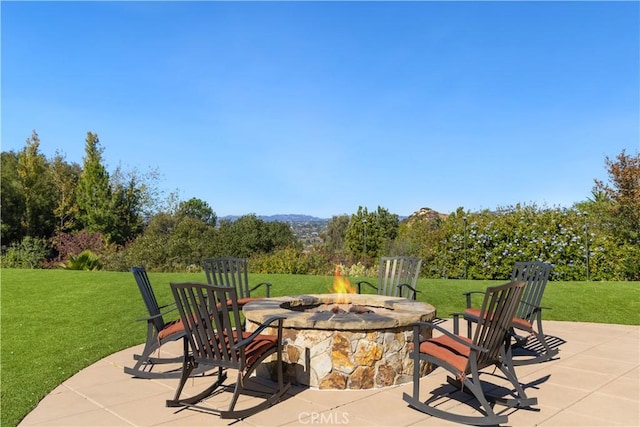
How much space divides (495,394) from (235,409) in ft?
7.27

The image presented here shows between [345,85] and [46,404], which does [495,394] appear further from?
[345,85]

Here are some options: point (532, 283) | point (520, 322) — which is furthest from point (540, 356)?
point (532, 283)

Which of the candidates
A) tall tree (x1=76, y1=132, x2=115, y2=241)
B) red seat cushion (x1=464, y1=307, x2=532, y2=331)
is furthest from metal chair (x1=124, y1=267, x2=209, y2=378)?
tall tree (x1=76, y1=132, x2=115, y2=241)

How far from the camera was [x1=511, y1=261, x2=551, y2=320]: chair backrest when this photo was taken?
16.5 ft

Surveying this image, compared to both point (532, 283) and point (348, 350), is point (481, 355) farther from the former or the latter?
point (532, 283)

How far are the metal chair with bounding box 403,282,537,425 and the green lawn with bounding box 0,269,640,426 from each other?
10.3 feet

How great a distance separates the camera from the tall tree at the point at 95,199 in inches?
943

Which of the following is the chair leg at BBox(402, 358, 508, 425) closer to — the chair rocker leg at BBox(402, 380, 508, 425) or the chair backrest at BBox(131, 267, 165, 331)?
the chair rocker leg at BBox(402, 380, 508, 425)

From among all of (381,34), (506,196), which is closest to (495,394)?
(381,34)

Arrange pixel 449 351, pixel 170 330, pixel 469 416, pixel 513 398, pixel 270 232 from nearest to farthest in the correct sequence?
pixel 469 416 < pixel 449 351 < pixel 513 398 < pixel 170 330 < pixel 270 232

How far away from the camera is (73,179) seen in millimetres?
27078

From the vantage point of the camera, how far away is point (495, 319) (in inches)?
128

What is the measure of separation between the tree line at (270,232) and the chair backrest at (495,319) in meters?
9.04

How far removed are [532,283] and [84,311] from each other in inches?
286
